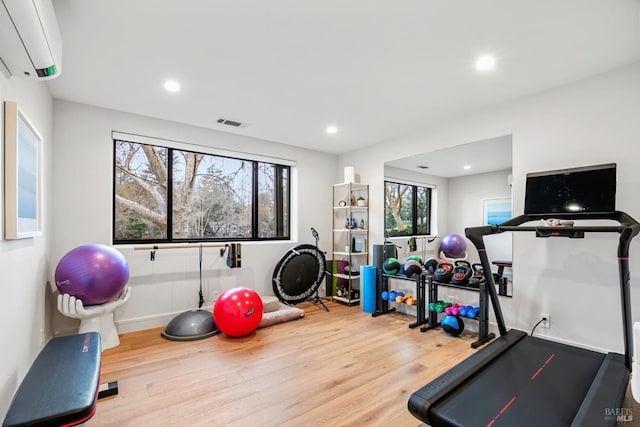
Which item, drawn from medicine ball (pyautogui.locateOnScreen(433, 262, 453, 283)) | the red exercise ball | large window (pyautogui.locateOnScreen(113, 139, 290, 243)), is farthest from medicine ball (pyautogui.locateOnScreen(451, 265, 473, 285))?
large window (pyautogui.locateOnScreen(113, 139, 290, 243))

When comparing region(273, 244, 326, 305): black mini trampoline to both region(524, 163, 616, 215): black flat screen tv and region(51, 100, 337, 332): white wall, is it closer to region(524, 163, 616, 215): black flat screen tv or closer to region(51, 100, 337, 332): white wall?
region(51, 100, 337, 332): white wall

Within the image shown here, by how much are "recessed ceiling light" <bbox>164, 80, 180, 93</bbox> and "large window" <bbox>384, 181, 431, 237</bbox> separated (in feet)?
10.0

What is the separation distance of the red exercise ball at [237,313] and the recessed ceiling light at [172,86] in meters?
2.17

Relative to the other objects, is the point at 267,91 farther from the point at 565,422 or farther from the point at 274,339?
the point at 565,422

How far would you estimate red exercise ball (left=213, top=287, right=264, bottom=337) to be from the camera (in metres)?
3.34

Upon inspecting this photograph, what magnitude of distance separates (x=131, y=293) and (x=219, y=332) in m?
1.12

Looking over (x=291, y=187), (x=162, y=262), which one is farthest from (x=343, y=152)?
(x=162, y=262)

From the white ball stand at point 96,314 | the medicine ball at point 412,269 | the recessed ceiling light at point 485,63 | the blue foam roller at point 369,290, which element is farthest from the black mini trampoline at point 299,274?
the recessed ceiling light at point 485,63

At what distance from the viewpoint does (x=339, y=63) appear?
258 cm

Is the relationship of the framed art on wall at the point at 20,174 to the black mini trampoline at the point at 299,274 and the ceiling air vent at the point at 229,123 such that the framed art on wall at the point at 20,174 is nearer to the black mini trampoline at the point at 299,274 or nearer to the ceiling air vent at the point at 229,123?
the ceiling air vent at the point at 229,123

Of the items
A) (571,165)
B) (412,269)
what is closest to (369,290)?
(412,269)

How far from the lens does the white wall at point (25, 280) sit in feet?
5.70

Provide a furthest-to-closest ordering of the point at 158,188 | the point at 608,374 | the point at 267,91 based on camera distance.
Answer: the point at 158,188
the point at 267,91
the point at 608,374

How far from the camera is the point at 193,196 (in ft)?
14.1
